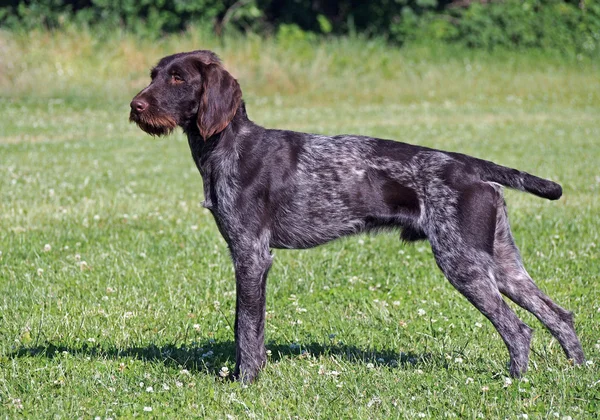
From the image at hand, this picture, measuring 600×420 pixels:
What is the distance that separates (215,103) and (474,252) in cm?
177

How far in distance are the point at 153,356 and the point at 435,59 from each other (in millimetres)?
23710

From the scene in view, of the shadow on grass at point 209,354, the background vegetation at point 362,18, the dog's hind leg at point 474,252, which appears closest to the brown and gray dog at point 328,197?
the dog's hind leg at point 474,252

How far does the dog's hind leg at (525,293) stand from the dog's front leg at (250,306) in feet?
4.77

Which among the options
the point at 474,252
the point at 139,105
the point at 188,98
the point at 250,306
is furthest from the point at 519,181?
the point at 139,105

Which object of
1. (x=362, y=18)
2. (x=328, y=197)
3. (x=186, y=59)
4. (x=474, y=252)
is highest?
(x=186, y=59)

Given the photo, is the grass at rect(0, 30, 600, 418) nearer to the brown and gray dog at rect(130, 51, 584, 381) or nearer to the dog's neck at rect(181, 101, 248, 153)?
the brown and gray dog at rect(130, 51, 584, 381)

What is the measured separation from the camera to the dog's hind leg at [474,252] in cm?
504

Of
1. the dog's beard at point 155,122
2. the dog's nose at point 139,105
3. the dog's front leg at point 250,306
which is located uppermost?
the dog's nose at point 139,105

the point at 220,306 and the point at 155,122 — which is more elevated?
the point at 155,122

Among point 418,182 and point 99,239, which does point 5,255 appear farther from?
point 418,182

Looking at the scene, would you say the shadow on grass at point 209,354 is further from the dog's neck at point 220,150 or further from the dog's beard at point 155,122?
the dog's beard at point 155,122

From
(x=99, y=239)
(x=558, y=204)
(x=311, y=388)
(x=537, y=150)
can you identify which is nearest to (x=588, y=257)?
(x=558, y=204)

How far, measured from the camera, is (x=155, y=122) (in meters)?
5.13

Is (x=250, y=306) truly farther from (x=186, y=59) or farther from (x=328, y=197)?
(x=186, y=59)
